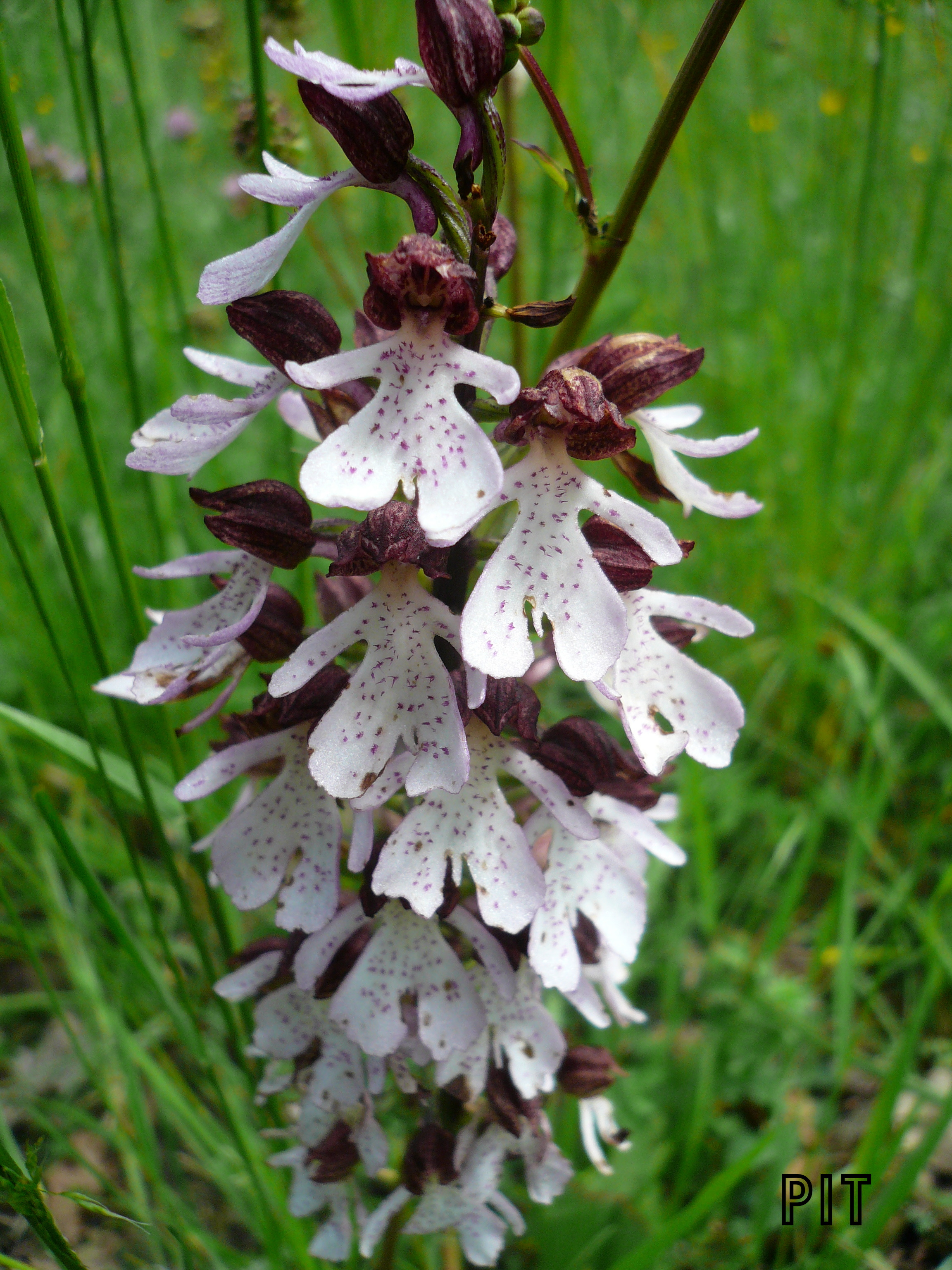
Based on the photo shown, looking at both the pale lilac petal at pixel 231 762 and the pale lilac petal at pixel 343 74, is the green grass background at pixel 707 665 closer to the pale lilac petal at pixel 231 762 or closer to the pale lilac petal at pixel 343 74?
the pale lilac petal at pixel 231 762

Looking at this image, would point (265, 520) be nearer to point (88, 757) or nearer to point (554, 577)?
point (554, 577)

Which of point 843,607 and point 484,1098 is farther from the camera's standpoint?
point 843,607

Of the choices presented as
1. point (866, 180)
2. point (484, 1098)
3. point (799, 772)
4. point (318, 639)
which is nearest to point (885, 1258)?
point (484, 1098)

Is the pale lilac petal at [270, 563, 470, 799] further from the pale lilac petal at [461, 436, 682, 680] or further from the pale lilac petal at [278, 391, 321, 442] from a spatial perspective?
the pale lilac petal at [278, 391, 321, 442]

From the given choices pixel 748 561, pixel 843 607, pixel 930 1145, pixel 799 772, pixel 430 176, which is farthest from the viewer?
pixel 748 561

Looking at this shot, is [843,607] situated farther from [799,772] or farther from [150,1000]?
[150,1000]

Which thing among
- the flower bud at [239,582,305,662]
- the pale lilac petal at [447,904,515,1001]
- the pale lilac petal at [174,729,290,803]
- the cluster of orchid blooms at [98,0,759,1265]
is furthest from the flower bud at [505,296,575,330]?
the pale lilac petal at [447,904,515,1001]

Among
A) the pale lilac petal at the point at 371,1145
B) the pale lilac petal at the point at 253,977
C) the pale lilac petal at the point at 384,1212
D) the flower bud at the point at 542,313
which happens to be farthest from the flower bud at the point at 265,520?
the pale lilac petal at the point at 384,1212
